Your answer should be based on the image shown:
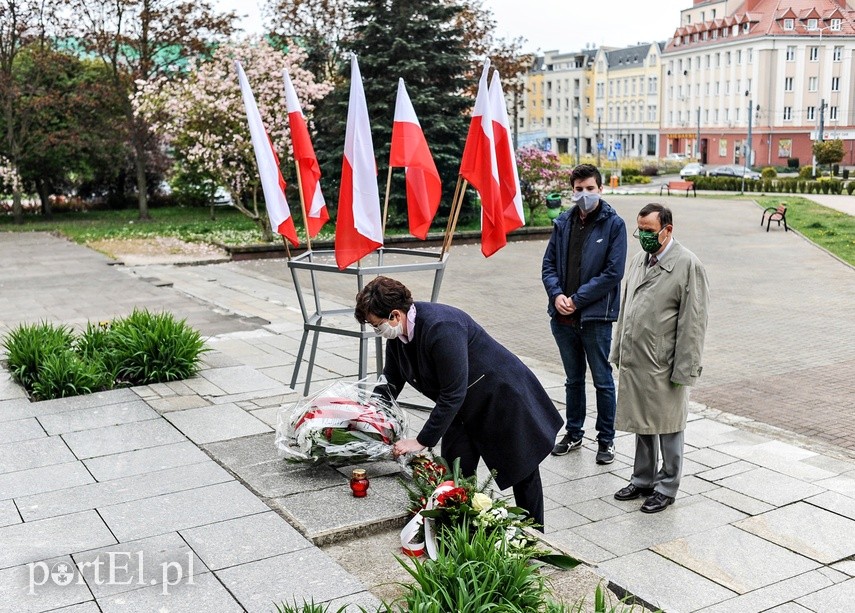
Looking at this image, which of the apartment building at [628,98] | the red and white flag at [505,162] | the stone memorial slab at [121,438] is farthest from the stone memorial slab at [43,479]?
the apartment building at [628,98]

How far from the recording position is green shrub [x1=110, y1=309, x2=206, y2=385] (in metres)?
8.13

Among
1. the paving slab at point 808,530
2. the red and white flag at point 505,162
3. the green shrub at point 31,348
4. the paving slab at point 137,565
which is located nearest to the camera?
the paving slab at point 137,565

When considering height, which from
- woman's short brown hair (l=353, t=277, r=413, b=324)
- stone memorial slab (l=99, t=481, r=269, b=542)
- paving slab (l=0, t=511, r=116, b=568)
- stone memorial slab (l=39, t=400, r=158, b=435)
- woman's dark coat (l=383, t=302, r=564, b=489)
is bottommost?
stone memorial slab (l=39, t=400, r=158, b=435)

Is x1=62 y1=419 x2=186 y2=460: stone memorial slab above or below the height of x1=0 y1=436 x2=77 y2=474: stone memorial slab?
below

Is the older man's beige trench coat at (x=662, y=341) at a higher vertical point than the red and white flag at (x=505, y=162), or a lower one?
lower

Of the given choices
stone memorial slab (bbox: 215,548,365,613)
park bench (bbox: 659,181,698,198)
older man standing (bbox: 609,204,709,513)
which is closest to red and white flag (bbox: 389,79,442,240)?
older man standing (bbox: 609,204,709,513)

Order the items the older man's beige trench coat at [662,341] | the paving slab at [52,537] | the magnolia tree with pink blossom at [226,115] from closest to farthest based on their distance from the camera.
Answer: the paving slab at [52,537] < the older man's beige trench coat at [662,341] < the magnolia tree with pink blossom at [226,115]

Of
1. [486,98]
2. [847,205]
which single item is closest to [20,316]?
[486,98]

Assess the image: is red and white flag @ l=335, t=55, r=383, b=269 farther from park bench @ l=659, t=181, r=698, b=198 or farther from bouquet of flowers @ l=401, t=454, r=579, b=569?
park bench @ l=659, t=181, r=698, b=198

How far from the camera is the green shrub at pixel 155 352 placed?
8.13 meters

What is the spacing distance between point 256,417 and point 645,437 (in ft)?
9.74

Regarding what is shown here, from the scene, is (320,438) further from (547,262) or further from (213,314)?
(213,314)

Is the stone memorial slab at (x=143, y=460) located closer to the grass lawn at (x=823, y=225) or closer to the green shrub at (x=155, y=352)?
the green shrub at (x=155, y=352)

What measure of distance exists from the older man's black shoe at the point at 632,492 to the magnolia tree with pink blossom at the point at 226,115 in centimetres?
1655
